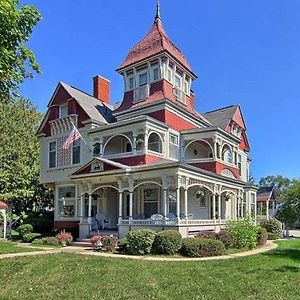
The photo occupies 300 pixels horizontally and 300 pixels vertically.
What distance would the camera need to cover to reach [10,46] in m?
14.1

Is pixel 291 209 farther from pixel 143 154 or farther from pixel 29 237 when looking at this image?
pixel 29 237

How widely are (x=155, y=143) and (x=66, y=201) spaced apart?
27.1ft

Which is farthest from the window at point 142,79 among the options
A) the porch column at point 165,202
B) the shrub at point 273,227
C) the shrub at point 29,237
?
the shrub at point 273,227

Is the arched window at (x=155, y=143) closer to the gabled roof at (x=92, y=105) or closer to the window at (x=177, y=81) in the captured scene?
the gabled roof at (x=92, y=105)

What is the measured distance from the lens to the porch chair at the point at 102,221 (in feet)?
82.6

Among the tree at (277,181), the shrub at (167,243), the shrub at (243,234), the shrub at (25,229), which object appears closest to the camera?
the shrub at (167,243)

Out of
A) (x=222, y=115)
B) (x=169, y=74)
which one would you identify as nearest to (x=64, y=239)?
(x=169, y=74)

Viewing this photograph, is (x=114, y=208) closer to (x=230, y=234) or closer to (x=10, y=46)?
(x=230, y=234)

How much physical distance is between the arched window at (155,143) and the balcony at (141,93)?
326cm

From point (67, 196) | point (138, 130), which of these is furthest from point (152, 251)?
point (67, 196)

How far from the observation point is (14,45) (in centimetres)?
1446

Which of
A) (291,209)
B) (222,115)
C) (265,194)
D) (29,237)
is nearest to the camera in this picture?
(29,237)

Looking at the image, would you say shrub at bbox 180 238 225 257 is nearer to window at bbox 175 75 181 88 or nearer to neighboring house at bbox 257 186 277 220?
window at bbox 175 75 181 88

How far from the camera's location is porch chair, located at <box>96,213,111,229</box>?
82.6 ft
